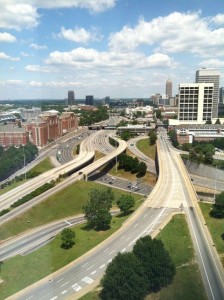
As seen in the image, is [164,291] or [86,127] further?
[86,127]

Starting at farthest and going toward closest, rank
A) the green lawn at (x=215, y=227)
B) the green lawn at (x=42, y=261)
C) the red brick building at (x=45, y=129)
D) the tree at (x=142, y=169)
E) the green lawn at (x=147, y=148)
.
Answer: the red brick building at (x=45, y=129) → the green lawn at (x=147, y=148) → the tree at (x=142, y=169) → the green lawn at (x=215, y=227) → the green lawn at (x=42, y=261)

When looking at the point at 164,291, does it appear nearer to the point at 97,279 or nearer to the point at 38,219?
the point at 97,279

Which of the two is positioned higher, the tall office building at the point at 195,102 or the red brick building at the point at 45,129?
the tall office building at the point at 195,102

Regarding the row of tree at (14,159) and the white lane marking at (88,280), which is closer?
the white lane marking at (88,280)

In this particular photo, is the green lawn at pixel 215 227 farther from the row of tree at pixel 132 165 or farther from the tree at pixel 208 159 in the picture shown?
the tree at pixel 208 159

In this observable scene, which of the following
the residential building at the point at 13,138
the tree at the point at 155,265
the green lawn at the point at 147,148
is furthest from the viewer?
the residential building at the point at 13,138

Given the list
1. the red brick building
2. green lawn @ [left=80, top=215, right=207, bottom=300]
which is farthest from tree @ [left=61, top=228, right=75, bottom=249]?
the red brick building

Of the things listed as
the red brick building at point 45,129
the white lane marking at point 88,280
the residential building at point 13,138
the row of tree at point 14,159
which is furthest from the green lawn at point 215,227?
the red brick building at point 45,129

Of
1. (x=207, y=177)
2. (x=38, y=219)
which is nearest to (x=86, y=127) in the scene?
(x=207, y=177)
